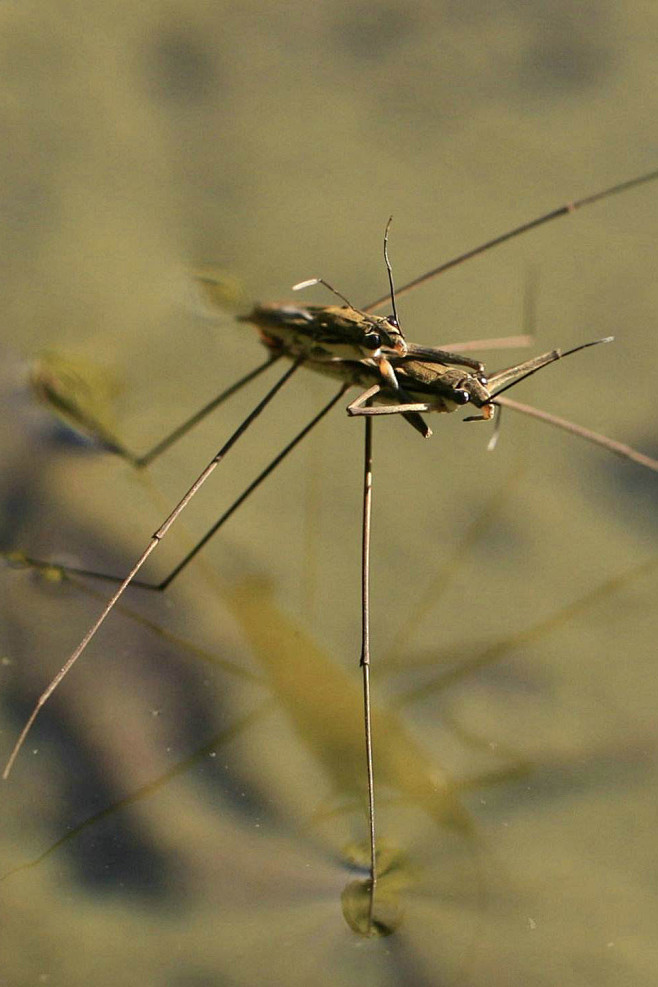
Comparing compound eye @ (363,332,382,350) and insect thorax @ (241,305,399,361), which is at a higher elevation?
insect thorax @ (241,305,399,361)

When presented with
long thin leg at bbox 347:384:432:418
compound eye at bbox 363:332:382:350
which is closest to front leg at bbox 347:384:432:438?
long thin leg at bbox 347:384:432:418

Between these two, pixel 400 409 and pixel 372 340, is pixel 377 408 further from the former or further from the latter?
pixel 372 340

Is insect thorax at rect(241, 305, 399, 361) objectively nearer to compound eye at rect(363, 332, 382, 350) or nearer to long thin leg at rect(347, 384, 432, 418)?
compound eye at rect(363, 332, 382, 350)

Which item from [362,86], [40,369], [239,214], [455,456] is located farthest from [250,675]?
[362,86]

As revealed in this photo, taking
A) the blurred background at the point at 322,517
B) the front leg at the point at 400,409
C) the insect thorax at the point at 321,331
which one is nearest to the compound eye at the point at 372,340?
the insect thorax at the point at 321,331

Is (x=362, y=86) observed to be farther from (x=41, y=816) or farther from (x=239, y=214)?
(x=41, y=816)

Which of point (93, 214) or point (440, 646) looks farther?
point (93, 214)
